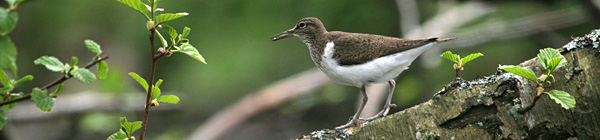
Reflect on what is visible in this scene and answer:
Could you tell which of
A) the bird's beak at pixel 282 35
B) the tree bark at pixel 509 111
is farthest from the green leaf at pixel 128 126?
the bird's beak at pixel 282 35

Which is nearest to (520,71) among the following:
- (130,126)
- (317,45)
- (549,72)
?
(549,72)

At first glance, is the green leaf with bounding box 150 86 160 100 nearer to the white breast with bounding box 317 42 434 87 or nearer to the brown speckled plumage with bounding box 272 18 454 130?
the brown speckled plumage with bounding box 272 18 454 130

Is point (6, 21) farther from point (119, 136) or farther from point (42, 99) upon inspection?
point (119, 136)

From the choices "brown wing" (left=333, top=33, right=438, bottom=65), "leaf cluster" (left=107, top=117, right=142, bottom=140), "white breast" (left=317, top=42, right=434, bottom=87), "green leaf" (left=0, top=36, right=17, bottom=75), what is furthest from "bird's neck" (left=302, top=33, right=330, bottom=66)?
"green leaf" (left=0, top=36, right=17, bottom=75)

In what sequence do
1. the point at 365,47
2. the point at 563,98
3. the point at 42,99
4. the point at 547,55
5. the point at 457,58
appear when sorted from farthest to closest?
the point at 365,47 < the point at 457,58 < the point at 547,55 < the point at 563,98 < the point at 42,99

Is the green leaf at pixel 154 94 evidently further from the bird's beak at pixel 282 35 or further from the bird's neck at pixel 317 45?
the bird's beak at pixel 282 35

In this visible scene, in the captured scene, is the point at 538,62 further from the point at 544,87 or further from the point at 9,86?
the point at 9,86
